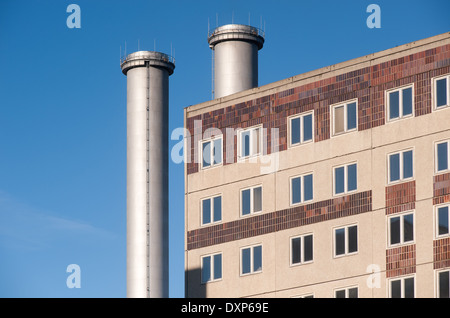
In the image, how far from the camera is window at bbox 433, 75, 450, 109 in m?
72.7

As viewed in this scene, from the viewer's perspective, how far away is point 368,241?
245 ft

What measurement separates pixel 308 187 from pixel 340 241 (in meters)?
4.35

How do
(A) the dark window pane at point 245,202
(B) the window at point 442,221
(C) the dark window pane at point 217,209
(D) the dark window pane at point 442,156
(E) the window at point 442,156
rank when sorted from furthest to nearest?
(C) the dark window pane at point 217,209, (A) the dark window pane at point 245,202, (D) the dark window pane at point 442,156, (E) the window at point 442,156, (B) the window at point 442,221

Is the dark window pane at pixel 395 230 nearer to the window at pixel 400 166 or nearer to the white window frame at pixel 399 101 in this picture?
the window at pixel 400 166

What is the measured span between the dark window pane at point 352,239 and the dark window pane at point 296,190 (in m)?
4.58

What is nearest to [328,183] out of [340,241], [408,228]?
[340,241]

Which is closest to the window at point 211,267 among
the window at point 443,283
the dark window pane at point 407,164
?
the dark window pane at point 407,164

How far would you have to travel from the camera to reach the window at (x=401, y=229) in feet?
240

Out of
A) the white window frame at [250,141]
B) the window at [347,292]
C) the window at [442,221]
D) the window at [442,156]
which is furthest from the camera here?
the white window frame at [250,141]

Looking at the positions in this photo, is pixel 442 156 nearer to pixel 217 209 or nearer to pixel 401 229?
pixel 401 229

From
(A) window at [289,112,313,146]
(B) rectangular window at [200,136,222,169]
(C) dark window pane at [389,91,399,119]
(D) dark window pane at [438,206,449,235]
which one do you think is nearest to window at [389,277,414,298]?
(D) dark window pane at [438,206,449,235]

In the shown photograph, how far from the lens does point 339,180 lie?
77.2 meters
